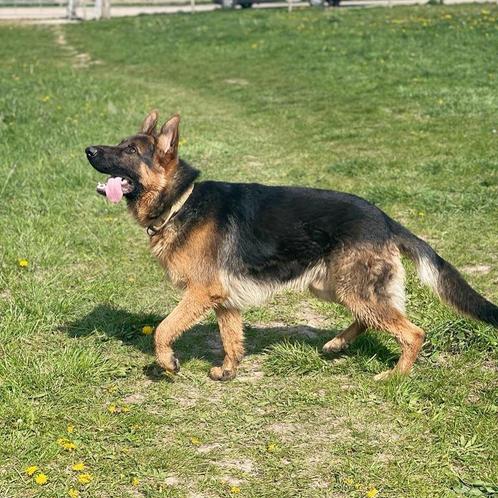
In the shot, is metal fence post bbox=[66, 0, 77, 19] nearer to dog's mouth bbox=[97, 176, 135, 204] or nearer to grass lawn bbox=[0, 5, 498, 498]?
grass lawn bbox=[0, 5, 498, 498]

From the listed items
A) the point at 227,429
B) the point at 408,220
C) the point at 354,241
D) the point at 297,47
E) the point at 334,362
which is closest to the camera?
the point at 227,429

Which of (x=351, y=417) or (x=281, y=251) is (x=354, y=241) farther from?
(x=351, y=417)

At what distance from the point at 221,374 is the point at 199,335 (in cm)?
86

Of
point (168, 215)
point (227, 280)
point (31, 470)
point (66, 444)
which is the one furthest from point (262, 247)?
point (31, 470)

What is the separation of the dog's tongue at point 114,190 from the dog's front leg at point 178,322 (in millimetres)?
827

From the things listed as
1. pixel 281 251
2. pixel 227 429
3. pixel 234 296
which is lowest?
pixel 227 429

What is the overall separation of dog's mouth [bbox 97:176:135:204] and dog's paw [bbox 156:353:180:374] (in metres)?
1.12

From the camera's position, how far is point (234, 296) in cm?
551

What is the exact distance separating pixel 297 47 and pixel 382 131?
8.58 meters

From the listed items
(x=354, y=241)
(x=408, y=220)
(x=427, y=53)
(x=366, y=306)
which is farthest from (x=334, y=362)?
(x=427, y=53)

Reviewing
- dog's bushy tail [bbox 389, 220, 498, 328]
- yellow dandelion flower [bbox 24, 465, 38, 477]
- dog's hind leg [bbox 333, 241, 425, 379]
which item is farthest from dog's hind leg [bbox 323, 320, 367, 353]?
yellow dandelion flower [bbox 24, 465, 38, 477]

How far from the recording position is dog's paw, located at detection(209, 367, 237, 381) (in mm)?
5559

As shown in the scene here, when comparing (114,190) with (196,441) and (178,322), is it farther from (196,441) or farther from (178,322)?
(196,441)

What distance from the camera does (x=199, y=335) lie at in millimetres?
6379
